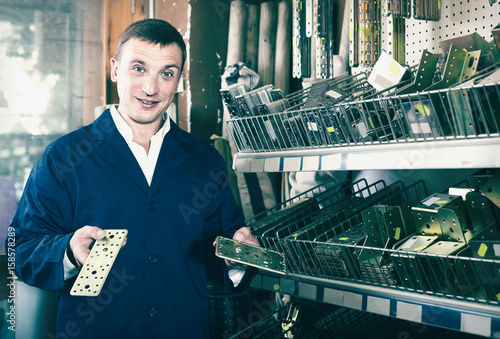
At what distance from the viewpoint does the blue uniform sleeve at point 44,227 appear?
1.59 metres

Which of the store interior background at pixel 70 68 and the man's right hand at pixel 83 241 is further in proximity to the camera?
the store interior background at pixel 70 68

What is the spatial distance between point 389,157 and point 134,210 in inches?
31.7

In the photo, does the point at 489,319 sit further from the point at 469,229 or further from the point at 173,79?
→ the point at 173,79

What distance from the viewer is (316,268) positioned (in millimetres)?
1899

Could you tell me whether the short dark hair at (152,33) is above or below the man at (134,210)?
above

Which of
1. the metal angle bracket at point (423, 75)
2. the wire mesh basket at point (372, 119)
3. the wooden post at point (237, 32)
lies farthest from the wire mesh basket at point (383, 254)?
the wooden post at point (237, 32)

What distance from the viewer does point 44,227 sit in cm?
168

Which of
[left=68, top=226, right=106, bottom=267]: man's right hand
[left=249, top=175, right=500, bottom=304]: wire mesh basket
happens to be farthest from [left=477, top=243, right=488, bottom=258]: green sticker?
[left=68, top=226, right=106, bottom=267]: man's right hand

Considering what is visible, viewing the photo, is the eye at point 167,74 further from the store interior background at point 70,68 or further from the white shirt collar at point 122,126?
the store interior background at point 70,68

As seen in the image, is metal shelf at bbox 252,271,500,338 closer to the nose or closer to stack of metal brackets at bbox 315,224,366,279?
stack of metal brackets at bbox 315,224,366,279

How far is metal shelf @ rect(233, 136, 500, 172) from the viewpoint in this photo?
1.38 metres

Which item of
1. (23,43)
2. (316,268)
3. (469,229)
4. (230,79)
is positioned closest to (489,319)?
(469,229)
